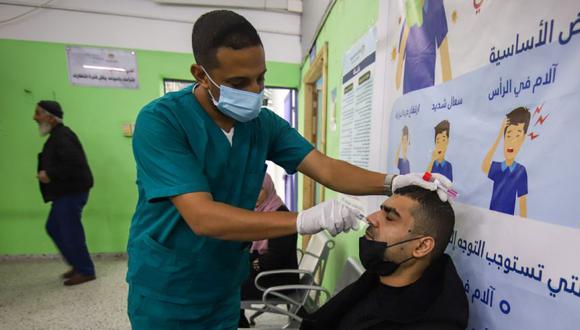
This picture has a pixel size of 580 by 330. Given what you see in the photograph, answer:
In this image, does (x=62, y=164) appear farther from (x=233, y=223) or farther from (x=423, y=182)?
(x=423, y=182)

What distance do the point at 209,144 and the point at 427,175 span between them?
0.64 meters

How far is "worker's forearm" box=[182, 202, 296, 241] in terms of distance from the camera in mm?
700

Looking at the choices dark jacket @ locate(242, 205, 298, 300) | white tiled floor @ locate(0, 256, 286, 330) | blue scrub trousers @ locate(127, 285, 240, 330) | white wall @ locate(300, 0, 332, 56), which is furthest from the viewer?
white wall @ locate(300, 0, 332, 56)

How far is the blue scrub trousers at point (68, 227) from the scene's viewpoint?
255cm

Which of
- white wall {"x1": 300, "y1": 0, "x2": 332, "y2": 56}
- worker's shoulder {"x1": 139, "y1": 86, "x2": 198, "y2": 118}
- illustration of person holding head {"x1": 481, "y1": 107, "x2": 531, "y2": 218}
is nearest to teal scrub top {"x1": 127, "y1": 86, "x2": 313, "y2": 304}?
worker's shoulder {"x1": 139, "y1": 86, "x2": 198, "y2": 118}

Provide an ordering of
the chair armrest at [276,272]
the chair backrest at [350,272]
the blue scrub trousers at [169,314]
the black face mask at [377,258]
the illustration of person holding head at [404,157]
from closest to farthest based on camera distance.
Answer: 1. the black face mask at [377,258]
2. the blue scrub trousers at [169,314]
3. the illustration of person holding head at [404,157]
4. the chair backrest at [350,272]
5. the chair armrest at [276,272]

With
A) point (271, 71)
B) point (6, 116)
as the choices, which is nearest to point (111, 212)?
point (6, 116)

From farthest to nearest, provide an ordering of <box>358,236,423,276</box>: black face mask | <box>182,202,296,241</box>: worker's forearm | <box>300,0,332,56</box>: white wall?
<box>300,0,332,56</box>: white wall < <box>358,236,423,276</box>: black face mask < <box>182,202,296,241</box>: worker's forearm

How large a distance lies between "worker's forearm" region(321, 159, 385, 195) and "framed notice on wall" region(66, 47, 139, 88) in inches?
123

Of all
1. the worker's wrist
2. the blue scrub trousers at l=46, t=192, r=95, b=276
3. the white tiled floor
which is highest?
the worker's wrist

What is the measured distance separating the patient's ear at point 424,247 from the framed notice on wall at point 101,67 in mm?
3485

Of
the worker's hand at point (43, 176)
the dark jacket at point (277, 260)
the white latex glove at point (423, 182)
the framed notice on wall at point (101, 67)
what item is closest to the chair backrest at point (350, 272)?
the dark jacket at point (277, 260)

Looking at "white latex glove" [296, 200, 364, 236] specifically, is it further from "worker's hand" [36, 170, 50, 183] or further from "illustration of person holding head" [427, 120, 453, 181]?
"worker's hand" [36, 170, 50, 183]

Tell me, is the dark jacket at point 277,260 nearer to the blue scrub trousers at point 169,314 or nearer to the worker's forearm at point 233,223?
the blue scrub trousers at point 169,314
